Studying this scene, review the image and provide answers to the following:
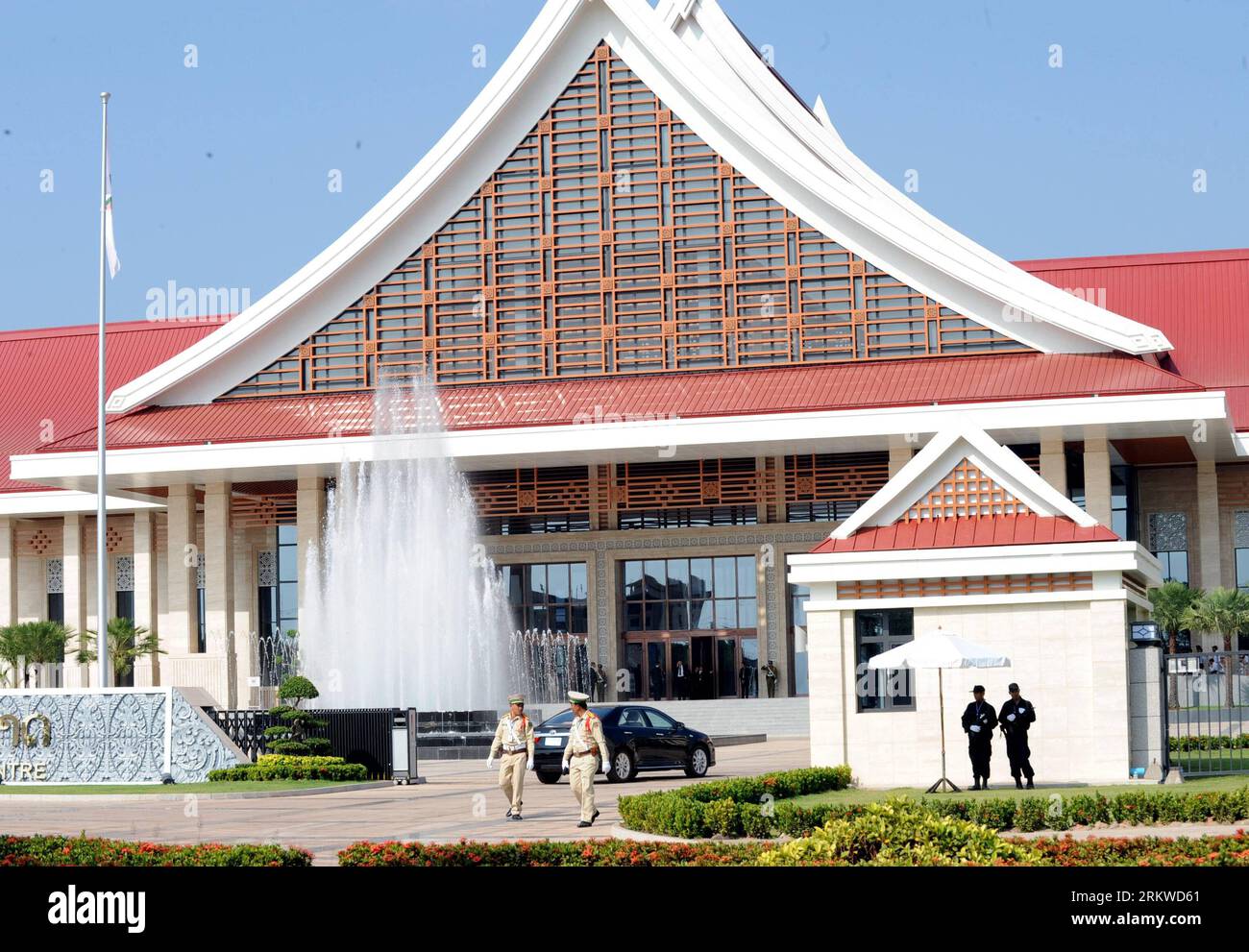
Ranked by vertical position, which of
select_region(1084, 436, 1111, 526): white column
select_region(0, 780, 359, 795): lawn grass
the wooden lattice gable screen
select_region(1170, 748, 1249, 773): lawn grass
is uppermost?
the wooden lattice gable screen

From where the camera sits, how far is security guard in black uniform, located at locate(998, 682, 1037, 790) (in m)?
19.8

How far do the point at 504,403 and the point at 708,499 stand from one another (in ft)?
17.3

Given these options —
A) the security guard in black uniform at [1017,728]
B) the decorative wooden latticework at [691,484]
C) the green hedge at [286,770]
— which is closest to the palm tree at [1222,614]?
the decorative wooden latticework at [691,484]

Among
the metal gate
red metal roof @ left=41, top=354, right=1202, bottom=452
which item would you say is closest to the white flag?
red metal roof @ left=41, top=354, right=1202, bottom=452

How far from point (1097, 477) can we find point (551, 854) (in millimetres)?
26599

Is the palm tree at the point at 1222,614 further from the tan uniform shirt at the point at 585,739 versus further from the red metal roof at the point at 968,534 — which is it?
the tan uniform shirt at the point at 585,739

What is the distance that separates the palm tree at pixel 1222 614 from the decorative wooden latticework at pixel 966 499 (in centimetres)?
1757

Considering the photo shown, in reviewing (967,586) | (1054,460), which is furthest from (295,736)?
(1054,460)

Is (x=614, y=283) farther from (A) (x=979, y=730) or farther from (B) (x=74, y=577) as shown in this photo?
(A) (x=979, y=730)

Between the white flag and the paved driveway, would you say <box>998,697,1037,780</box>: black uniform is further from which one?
the white flag

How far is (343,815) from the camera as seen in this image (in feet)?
65.3

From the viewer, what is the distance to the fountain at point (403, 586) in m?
37.0

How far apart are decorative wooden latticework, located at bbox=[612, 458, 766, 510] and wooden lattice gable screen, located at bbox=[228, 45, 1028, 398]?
2.90 metres
